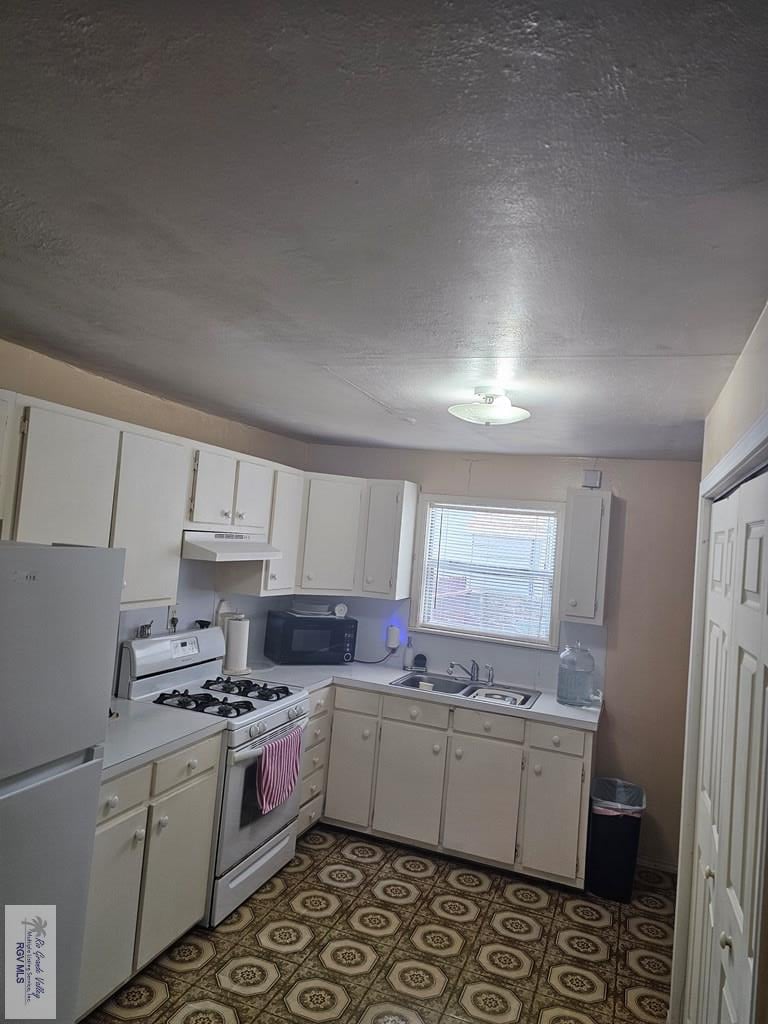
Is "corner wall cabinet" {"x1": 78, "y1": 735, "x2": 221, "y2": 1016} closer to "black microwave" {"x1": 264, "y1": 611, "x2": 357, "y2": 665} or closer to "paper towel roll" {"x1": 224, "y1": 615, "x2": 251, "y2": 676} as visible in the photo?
"paper towel roll" {"x1": 224, "y1": 615, "x2": 251, "y2": 676}

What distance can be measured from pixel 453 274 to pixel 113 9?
0.85 metres

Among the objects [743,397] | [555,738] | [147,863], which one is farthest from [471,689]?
[743,397]

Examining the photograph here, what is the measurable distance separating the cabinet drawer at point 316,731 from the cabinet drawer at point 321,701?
5cm

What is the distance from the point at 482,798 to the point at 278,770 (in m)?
1.22

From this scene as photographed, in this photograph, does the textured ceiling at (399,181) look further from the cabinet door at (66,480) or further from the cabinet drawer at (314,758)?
the cabinet drawer at (314,758)

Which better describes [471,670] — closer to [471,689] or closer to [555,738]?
[471,689]

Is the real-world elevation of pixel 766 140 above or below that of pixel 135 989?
above

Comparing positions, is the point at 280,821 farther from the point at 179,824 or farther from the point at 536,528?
the point at 536,528

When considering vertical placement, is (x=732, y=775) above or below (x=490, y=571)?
below

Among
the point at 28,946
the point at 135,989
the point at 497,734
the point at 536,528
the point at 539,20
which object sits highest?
the point at 539,20

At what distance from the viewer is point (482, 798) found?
3.79 meters

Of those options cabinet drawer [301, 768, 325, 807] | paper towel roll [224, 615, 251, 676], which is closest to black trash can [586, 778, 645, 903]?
cabinet drawer [301, 768, 325, 807]

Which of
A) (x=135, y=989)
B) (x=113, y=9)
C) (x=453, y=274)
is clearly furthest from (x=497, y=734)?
(x=113, y=9)

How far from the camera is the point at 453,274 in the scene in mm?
1514
